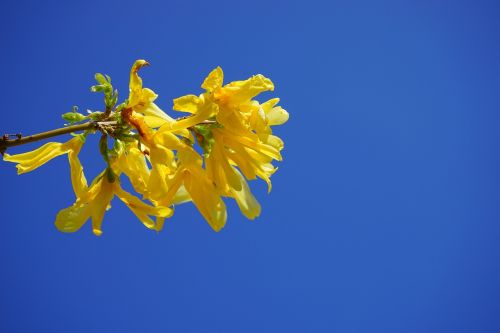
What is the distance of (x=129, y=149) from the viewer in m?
1.96

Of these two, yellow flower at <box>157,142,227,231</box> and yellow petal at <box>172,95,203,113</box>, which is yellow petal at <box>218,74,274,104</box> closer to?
yellow petal at <box>172,95,203,113</box>

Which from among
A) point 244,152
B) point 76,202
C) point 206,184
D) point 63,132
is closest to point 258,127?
point 244,152

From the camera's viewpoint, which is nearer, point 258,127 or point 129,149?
point 258,127

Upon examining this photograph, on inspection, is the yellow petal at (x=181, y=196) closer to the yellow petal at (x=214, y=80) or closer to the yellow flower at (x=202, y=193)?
the yellow flower at (x=202, y=193)

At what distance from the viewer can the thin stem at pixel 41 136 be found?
63.6 inches

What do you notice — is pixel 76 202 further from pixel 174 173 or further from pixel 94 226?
pixel 174 173

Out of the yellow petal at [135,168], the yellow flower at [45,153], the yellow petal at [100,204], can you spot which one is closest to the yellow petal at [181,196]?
the yellow petal at [135,168]

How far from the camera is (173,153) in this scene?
182 cm

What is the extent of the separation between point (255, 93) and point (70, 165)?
98cm

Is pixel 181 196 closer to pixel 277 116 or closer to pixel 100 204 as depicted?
pixel 100 204

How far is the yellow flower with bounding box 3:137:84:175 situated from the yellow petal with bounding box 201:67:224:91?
0.69 m

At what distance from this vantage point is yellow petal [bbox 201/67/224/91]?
1.75 meters

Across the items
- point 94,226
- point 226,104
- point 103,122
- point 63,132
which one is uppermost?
point 226,104

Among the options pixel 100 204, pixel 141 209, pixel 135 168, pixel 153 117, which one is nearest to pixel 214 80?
pixel 153 117
